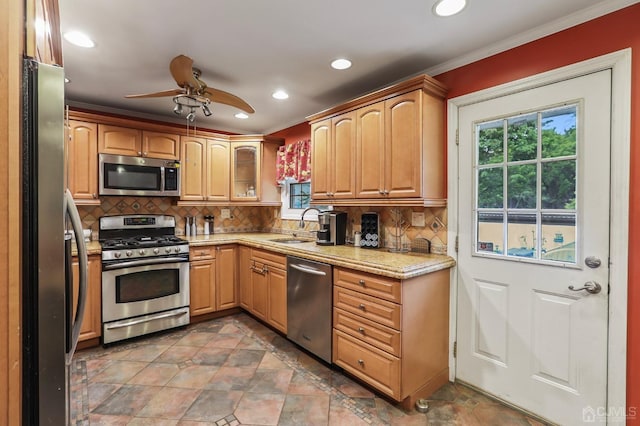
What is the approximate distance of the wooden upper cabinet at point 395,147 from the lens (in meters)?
2.26

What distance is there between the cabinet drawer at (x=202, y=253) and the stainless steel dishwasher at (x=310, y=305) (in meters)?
1.16

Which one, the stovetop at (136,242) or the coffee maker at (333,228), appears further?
the coffee maker at (333,228)

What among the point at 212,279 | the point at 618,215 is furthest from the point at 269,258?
the point at 618,215

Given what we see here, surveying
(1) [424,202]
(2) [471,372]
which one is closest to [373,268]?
(1) [424,202]

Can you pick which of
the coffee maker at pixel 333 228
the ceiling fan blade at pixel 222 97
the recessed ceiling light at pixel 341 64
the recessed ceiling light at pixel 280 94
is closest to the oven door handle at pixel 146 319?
the coffee maker at pixel 333 228

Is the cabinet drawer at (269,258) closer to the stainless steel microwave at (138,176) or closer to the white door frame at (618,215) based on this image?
the stainless steel microwave at (138,176)

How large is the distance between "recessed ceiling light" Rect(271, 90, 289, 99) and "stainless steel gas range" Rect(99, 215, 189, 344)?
1.81 m

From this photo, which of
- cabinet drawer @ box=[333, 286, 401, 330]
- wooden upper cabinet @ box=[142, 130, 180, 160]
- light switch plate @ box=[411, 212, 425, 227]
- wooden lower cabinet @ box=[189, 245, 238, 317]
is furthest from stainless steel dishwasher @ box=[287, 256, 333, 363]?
wooden upper cabinet @ box=[142, 130, 180, 160]

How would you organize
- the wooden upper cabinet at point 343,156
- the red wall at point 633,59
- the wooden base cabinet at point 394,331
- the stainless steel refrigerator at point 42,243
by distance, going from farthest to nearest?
the wooden upper cabinet at point 343,156
the wooden base cabinet at point 394,331
the red wall at point 633,59
the stainless steel refrigerator at point 42,243

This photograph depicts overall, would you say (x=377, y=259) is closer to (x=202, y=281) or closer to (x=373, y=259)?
(x=373, y=259)

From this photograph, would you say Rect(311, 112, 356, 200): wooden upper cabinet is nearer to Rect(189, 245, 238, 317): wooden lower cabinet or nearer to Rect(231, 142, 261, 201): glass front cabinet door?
Rect(231, 142, 261, 201): glass front cabinet door

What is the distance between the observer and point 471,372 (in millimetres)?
2246

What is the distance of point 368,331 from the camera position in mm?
2127

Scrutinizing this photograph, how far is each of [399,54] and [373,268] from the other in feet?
5.12
